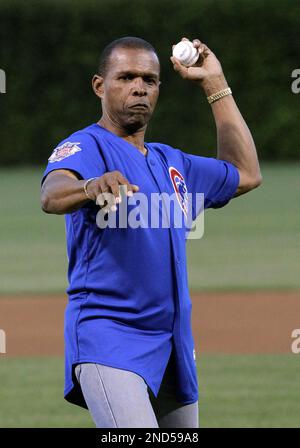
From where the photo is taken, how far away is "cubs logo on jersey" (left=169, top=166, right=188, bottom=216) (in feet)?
13.5

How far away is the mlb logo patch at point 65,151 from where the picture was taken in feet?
12.5

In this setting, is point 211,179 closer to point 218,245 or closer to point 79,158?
point 79,158

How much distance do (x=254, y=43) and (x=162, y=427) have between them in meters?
24.2

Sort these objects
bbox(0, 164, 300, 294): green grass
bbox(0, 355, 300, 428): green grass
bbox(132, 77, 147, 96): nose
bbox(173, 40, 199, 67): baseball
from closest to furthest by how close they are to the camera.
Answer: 1. bbox(132, 77, 147, 96): nose
2. bbox(173, 40, 199, 67): baseball
3. bbox(0, 355, 300, 428): green grass
4. bbox(0, 164, 300, 294): green grass

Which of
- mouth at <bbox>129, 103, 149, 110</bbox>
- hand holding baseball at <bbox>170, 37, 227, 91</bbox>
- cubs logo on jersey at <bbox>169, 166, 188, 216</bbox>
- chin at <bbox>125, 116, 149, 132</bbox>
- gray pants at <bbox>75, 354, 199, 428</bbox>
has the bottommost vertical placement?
gray pants at <bbox>75, 354, 199, 428</bbox>

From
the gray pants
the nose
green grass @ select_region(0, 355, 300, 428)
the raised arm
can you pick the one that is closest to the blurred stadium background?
green grass @ select_region(0, 355, 300, 428)

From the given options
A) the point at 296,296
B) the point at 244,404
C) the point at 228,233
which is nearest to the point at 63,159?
the point at 244,404

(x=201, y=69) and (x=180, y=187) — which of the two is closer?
(x=180, y=187)

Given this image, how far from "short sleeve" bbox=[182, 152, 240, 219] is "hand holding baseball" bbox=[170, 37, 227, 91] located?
1.20 ft

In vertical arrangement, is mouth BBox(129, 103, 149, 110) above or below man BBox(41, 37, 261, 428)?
above

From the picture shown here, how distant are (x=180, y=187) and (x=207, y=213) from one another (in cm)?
1536

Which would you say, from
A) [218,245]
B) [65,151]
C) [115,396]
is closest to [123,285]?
[115,396]

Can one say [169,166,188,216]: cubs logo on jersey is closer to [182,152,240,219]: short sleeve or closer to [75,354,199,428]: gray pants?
[182,152,240,219]: short sleeve

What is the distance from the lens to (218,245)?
15516 mm
